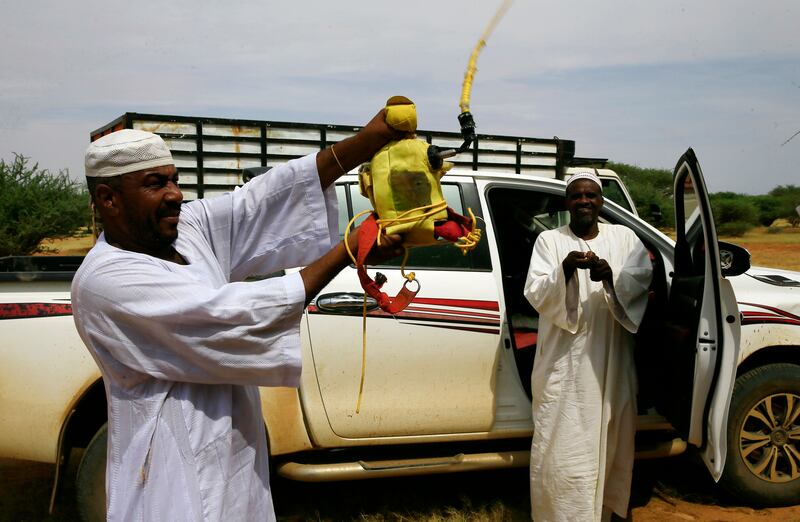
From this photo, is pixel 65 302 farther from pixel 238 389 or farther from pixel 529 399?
pixel 529 399

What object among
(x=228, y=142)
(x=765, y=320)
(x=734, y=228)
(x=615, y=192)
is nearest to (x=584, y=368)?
(x=765, y=320)

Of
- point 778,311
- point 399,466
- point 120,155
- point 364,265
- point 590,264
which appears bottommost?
point 399,466

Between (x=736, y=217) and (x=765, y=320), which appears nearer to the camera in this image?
(x=765, y=320)

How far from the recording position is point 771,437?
4.12 metres

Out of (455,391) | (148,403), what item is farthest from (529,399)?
(148,403)

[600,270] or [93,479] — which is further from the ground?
[600,270]

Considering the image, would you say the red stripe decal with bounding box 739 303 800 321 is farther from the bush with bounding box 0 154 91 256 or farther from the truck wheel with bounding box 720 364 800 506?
the bush with bounding box 0 154 91 256

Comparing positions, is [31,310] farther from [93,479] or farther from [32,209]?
[32,209]

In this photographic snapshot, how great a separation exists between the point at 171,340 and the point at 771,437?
3712 mm

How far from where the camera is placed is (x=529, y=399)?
3.87 metres

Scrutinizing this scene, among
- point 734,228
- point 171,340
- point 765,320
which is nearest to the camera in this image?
point 171,340

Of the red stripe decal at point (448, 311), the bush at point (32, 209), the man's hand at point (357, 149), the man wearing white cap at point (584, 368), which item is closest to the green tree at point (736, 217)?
the bush at point (32, 209)

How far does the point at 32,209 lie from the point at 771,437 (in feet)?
57.3

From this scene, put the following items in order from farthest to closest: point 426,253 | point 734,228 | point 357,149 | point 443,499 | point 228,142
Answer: point 734,228 → point 228,142 → point 443,499 → point 426,253 → point 357,149
